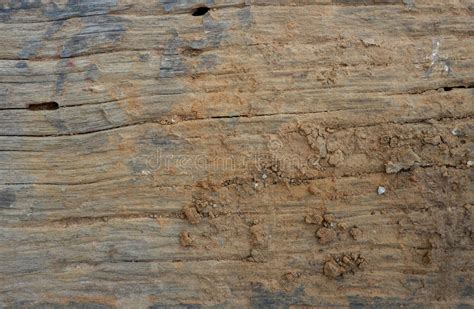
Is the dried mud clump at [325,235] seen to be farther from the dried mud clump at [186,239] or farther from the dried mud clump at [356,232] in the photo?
Answer: the dried mud clump at [186,239]

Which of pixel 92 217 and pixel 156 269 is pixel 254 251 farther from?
pixel 92 217

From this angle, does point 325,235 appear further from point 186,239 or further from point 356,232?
point 186,239

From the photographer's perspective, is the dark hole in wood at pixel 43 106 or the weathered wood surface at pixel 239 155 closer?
the weathered wood surface at pixel 239 155

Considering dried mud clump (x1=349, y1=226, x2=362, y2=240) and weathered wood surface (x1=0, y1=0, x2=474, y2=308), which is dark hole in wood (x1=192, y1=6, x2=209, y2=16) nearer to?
weathered wood surface (x1=0, y1=0, x2=474, y2=308)

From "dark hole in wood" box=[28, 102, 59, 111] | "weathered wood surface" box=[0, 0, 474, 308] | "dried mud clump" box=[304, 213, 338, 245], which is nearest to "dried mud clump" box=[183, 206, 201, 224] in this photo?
"weathered wood surface" box=[0, 0, 474, 308]

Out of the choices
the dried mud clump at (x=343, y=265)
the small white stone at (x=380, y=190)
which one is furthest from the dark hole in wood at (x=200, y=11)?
the dried mud clump at (x=343, y=265)

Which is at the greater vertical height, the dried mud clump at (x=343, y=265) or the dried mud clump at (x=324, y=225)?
the dried mud clump at (x=324, y=225)

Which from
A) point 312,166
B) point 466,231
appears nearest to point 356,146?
point 312,166

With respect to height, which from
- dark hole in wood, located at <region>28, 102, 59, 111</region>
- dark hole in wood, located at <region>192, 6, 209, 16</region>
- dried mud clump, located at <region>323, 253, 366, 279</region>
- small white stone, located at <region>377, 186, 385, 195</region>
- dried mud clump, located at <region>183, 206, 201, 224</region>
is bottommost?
dried mud clump, located at <region>323, 253, 366, 279</region>
